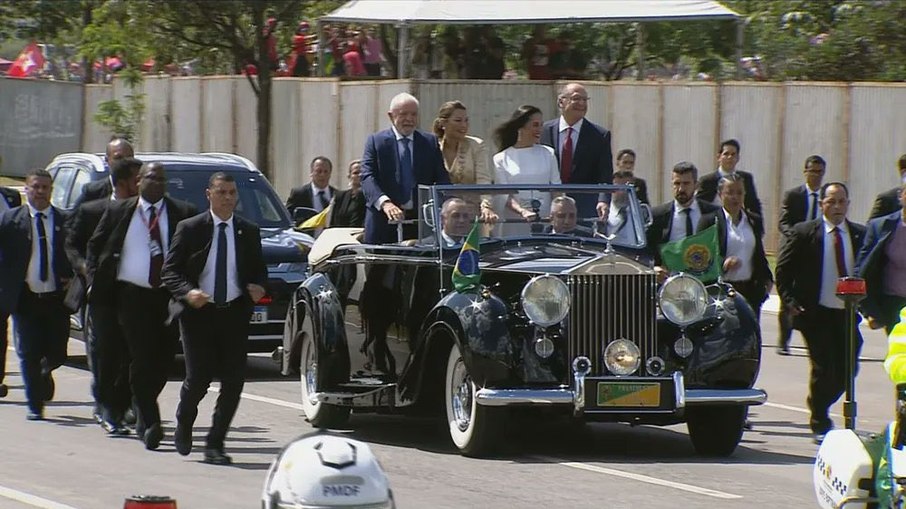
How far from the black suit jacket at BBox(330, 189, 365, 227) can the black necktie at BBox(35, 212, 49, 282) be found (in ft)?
14.6

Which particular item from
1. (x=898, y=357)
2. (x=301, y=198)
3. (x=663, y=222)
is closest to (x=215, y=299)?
(x=663, y=222)

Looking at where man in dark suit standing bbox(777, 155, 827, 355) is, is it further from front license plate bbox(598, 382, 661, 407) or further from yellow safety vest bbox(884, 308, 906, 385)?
yellow safety vest bbox(884, 308, 906, 385)

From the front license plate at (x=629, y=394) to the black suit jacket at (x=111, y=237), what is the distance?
3.06m

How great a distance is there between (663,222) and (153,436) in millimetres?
4134

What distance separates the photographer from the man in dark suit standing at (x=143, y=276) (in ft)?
38.7

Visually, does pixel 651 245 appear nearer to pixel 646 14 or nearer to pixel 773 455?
pixel 773 455

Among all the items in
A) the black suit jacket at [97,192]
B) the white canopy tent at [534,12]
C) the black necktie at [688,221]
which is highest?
the white canopy tent at [534,12]

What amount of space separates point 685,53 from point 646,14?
80.1 inches

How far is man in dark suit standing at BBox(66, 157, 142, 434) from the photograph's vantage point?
1236cm

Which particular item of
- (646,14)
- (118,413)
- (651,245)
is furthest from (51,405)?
(646,14)

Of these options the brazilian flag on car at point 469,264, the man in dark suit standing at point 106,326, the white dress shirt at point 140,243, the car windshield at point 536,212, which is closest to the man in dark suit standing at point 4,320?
the man in dark suit standing at point 106,326

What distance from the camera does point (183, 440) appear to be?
11398 mm

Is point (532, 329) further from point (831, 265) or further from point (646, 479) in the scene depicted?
point (831, 265)

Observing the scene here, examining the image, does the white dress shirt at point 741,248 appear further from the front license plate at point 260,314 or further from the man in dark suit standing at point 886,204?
the front license plate at point 260,314
